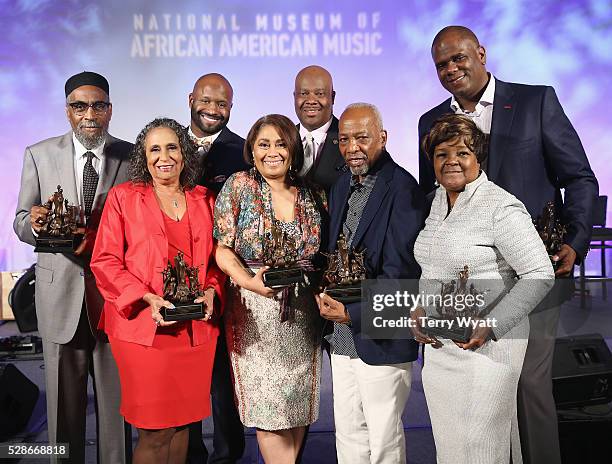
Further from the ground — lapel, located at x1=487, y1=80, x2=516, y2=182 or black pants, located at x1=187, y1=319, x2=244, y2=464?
lapel, located at x1=487, y1=80, x2=516, y2=182

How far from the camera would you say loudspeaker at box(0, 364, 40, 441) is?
4055 millimetres

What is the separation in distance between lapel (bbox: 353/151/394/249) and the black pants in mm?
1297

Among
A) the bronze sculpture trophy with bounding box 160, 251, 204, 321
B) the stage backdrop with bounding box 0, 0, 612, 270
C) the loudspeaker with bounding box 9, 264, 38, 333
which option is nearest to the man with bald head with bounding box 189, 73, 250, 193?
the bronze sculpture trophy with bounding box 160, 251, 204, 321

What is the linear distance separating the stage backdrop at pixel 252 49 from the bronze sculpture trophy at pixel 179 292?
260 centimetres

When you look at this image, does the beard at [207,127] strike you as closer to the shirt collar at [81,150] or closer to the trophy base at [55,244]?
the shirt collar at [81,150]

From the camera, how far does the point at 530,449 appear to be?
300 cm

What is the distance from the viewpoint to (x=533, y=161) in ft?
9.56

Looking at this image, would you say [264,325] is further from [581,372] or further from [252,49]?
[252,49]

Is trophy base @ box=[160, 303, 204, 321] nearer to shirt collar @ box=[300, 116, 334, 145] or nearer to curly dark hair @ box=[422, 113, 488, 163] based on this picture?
curly dark hair @ box=[422, 113, 488, 163]

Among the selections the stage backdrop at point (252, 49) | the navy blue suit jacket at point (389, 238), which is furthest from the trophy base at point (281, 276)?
the stage backdrop at point (252, 49)

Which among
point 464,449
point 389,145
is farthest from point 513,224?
point 389,145

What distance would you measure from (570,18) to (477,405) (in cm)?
439

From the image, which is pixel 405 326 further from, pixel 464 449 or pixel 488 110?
pixel 488 110

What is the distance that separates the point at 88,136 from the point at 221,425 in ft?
5.55
